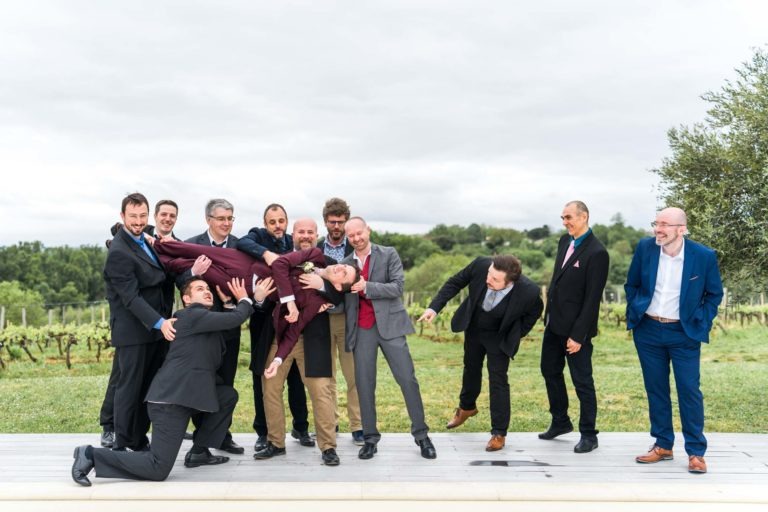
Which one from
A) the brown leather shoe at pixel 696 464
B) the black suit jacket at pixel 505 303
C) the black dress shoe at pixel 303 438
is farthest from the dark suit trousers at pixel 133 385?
the brown leather shoe at pixel 696 464

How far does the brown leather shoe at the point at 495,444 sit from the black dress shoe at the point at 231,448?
2005 millimetres

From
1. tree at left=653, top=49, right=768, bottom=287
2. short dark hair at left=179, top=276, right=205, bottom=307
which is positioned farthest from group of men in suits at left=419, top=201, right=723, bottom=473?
tree at left=653, top=49, right=768, bottom=287

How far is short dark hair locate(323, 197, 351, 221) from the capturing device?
6.25 metres

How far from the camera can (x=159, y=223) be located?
253 inches

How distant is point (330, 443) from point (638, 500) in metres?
2.25

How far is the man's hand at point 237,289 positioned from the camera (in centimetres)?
580

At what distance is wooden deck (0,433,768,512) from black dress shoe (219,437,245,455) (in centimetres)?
7

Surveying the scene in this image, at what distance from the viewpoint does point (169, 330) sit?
5566 mm

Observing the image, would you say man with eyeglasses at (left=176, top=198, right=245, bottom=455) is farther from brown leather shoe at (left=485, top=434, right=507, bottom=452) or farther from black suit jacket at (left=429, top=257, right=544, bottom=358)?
brown leather shoe at (left=485, top=434, right=507, bottom=452)

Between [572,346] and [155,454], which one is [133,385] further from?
[572,346]

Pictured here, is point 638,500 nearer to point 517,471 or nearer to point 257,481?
point 517,471

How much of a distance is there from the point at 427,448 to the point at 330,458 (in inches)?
31.1

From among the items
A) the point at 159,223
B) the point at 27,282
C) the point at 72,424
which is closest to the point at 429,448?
the point at 159,223

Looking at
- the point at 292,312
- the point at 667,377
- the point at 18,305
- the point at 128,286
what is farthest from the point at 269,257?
the point at 18,305
